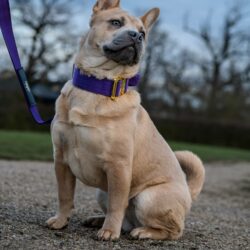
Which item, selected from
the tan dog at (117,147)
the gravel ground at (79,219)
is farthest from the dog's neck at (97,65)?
the gravel ground at (79,219)

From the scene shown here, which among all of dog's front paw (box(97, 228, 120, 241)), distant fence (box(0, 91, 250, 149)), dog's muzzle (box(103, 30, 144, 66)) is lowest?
distant fence (box(0, 91, 250, 149))

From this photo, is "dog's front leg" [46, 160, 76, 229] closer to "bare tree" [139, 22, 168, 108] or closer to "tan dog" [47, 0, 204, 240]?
"tan dog" [47, 0, 204, 240]

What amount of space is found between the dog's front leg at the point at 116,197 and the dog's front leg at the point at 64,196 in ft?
1.56

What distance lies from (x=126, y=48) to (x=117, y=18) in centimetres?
33

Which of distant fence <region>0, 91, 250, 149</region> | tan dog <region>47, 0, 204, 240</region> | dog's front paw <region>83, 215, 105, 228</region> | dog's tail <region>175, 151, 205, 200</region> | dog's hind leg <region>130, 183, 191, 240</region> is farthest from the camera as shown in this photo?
distant fence <region>0, 91, 250, 149</region>

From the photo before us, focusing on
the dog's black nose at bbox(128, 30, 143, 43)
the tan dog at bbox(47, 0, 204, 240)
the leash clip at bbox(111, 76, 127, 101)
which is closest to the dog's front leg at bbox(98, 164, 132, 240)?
the tan dog at bbox(47, 0, 204, 240)

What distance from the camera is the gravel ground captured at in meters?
4.45

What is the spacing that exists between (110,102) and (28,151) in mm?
11462

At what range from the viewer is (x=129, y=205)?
16.6 ft

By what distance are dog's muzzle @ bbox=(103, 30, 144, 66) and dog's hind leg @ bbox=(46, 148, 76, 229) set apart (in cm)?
109

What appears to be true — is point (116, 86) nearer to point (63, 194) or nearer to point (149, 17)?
point (149, 17)

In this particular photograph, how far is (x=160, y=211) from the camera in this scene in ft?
15.8

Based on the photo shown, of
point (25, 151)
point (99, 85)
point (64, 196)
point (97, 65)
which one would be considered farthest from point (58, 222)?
point (25, 151)

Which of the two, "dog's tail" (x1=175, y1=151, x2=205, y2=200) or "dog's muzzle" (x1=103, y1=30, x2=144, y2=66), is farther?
"dog's tail" (x1=175, y1=151, x2=205, y2=200)
